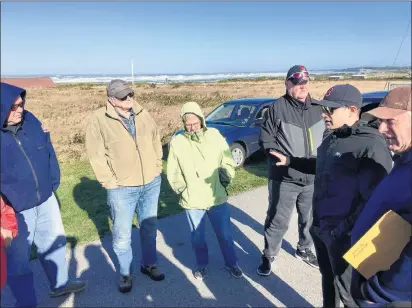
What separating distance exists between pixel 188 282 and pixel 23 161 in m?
1.95

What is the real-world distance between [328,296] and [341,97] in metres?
1.47

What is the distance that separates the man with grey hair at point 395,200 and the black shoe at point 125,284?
2318 mm

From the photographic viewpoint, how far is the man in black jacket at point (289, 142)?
10.9 ft

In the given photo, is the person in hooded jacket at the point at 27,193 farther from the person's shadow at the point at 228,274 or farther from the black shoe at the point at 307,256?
the black shoe at the point at 307,256

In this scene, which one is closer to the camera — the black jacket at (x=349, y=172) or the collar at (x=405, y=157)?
the collar at (x=405, y=157)

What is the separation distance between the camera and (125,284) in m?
3.40

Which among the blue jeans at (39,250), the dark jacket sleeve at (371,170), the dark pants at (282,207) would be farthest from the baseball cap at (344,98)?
the blue jeans at (39,250)

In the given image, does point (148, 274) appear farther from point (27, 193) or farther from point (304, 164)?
point (304, 164)

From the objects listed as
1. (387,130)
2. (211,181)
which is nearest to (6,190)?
(211,181)

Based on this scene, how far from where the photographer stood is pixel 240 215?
530 cm

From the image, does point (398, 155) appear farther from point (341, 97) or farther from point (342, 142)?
point (341, 97)

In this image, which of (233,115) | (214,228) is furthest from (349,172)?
(233,115)

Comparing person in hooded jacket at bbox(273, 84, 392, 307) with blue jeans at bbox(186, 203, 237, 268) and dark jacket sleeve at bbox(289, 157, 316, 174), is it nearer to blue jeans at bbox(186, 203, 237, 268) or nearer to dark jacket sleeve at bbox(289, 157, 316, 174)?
dark jacket sleeve at bbox(289, 157, 316, 174)

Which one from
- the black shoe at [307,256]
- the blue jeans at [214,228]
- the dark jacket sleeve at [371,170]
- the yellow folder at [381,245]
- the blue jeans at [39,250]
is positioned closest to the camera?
the yellow folder at [381,245]
